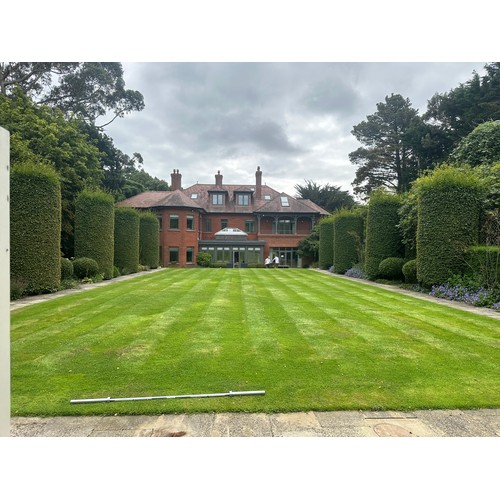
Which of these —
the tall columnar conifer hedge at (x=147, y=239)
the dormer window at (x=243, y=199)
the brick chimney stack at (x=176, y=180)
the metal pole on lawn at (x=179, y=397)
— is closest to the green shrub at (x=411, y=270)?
the metal pole on lawn at (x=179, y=397)

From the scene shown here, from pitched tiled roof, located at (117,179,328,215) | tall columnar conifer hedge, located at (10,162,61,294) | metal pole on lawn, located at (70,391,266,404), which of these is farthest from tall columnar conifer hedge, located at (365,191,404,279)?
pitched tiled roof, located at (117,179,328,215)

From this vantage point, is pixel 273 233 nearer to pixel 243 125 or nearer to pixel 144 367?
pixel 243 125

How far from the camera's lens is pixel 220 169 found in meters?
39.0

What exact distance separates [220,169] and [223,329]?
114 feet

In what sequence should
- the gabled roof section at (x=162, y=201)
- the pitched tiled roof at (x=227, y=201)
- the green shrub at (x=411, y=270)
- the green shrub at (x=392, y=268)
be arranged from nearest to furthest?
the green shrub at (x=411, y=270) < the green shrub at (x=392, y=268) < the gabled roof section at (x=162, y=201) < the pitched tiled roof at (x=227, y=201)

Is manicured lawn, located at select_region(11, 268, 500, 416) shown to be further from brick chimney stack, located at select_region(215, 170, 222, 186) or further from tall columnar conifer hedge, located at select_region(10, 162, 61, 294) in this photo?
brick chimney stack, located at select_region(215, 170, 222, 186)

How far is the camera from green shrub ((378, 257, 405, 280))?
571 inches

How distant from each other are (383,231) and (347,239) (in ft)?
14.5

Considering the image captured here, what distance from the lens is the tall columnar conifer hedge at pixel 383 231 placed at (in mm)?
15523

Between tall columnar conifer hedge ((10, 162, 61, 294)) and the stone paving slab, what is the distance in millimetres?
8981

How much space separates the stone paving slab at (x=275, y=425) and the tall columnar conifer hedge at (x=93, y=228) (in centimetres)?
1375

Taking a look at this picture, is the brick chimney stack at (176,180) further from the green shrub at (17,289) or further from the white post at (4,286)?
the white post at (4,286)
